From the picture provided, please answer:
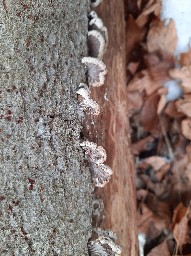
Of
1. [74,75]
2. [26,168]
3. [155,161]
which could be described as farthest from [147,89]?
[26,168]

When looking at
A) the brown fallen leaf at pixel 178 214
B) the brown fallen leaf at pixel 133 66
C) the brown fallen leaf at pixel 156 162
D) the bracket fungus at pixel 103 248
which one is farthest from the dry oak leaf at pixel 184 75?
the bracket fungus at pixel 103 248

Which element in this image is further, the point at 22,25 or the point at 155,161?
the point at 155,161

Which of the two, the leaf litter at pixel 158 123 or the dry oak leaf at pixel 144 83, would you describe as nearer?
the leaf litter at pixel 158 123

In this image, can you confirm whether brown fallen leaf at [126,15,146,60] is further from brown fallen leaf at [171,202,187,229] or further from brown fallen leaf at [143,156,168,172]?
brown fallen leaf at [171,202,187,229]

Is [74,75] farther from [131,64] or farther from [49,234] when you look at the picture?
[131,64]

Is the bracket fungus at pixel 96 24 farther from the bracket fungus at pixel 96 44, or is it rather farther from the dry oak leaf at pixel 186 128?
the dry oak leaf at pixel 186 128

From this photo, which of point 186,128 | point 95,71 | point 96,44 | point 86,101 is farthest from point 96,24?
point 186,128

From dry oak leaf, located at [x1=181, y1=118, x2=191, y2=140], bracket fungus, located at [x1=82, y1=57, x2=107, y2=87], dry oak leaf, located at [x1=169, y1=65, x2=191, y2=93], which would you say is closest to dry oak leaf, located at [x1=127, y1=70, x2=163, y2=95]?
dry oak leaf, located at [x1=169, y1=65, x2=191, y2=93]
